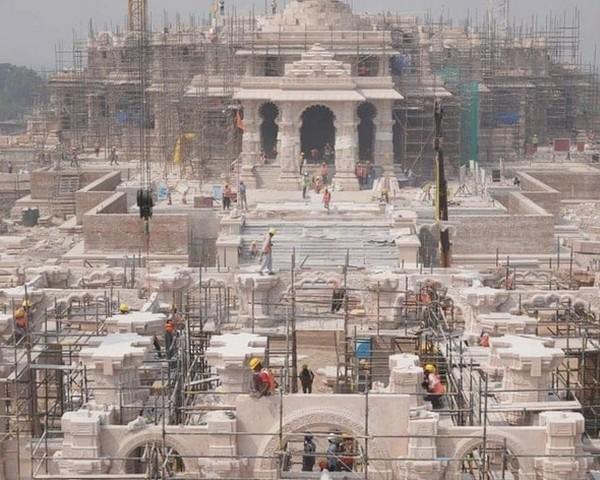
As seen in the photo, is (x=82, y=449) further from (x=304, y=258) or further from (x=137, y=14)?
(x=137, y=14)

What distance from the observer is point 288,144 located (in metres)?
41.6

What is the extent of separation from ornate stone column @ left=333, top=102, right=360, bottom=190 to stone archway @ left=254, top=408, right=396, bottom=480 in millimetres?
25913

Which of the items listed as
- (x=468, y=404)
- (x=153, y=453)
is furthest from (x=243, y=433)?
(x=468, y=404)

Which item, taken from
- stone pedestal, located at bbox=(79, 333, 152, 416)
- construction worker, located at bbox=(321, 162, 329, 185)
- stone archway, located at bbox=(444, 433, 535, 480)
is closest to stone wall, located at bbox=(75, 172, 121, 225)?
construction worker, located at bbox=(321, 162, 329, 185)

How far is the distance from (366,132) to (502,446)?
30458mm

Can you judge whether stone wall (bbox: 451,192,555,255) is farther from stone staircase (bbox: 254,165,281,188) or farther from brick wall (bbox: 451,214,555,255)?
stone staircase (bbox: 254,165,281,188)

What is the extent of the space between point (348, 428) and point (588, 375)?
630 cm

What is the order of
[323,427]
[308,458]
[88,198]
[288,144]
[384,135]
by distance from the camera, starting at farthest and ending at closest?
[384,135] → [288,144] → [88,198] → [308,458] → [323,427]

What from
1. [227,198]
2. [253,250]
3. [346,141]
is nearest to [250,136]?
[346,141]

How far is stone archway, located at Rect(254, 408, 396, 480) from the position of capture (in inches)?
615

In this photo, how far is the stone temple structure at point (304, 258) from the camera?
15.7 m

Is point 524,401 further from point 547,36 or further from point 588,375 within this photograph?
point 547,36

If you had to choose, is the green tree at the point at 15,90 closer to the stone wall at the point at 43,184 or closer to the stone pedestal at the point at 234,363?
the stone wall at the point at 43,184

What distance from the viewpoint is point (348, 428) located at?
51.4 feet
